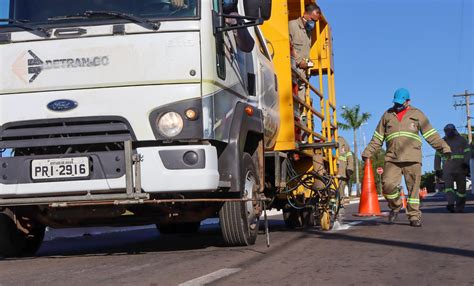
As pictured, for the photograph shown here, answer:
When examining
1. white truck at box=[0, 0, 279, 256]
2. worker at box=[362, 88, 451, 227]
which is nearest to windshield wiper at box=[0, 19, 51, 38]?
white truck at box=[0, 0, 279, 256]

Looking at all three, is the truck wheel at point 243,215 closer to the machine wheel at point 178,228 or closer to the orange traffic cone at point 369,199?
the machine wheel at point 178,228

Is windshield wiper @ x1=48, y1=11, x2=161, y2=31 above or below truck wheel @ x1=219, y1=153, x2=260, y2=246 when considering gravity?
above

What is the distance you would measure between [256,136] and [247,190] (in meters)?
0.69

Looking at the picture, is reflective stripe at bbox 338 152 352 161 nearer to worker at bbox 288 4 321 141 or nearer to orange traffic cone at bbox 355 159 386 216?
orange traffic cone at bbox 355 159 386 216

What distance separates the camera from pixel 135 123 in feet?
18.1

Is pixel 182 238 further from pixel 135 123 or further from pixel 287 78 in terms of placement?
pixel 135 123

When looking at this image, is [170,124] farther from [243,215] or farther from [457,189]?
[457,189]

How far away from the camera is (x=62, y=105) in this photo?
5.62 meters

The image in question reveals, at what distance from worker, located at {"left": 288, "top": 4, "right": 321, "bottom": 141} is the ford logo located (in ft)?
13.6

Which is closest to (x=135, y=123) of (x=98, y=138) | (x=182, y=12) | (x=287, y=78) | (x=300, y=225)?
(x=98, y=138)

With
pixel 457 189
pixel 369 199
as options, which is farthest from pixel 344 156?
pixel 457 189

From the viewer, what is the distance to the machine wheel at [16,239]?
647 cm

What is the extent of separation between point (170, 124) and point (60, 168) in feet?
3.52

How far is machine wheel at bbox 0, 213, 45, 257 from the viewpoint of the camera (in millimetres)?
6469
